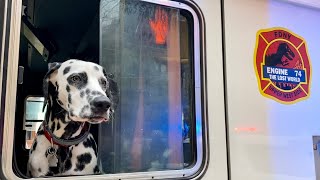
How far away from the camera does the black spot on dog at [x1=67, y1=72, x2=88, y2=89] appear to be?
142 cm

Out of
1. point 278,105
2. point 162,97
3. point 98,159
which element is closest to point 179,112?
point 162,97

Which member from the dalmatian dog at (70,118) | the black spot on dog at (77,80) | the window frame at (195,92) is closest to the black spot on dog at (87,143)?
the dalmatian dog at (70,118)

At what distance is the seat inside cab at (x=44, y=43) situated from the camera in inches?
56.8

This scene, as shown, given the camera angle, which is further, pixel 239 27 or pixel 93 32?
pixel 239 27

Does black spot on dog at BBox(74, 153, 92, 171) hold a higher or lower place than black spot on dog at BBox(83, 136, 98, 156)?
lower

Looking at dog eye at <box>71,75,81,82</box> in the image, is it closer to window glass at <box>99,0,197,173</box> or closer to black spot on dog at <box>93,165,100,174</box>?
window glass at <box>99,0,197,173</box>

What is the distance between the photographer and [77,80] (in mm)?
1426

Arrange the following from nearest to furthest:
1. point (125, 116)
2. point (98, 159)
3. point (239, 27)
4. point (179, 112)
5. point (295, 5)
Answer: point (98, 159) < point (125, 116) < point (179, 112) < point (239, 27) < point (295, 5)

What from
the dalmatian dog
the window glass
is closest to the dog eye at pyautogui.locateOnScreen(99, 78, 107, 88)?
the dalmatian dog

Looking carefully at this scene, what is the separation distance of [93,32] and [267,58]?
0.88 m

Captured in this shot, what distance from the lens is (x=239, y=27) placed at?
76.5 inches

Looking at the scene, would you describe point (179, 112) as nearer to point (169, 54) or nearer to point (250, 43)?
point (169, 54)

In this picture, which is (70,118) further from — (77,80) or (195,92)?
(195,92)

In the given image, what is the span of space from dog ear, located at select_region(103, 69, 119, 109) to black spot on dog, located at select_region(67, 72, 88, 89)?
0.38 feet
